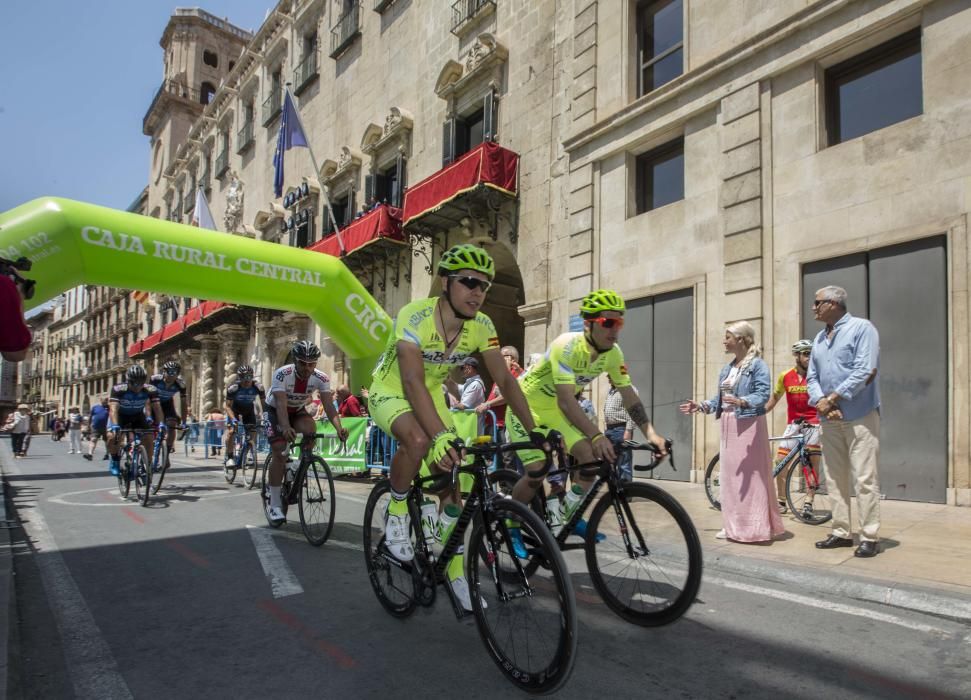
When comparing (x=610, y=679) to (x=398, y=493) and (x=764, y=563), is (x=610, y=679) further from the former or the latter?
(x=764, y=563)

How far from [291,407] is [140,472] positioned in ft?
11.5

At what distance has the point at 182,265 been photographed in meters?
9.23

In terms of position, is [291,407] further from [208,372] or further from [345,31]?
[208,372]

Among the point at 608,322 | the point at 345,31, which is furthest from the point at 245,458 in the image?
the point at 345,31

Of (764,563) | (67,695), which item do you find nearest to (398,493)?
(67,695)

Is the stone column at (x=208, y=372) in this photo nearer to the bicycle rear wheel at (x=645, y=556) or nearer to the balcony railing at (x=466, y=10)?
the balcony railing at (x=466, y=10)

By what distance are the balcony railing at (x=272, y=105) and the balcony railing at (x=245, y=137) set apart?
2245mm

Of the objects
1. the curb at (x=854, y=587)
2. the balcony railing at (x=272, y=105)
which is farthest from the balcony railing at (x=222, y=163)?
the curb at (x=854, y=587)

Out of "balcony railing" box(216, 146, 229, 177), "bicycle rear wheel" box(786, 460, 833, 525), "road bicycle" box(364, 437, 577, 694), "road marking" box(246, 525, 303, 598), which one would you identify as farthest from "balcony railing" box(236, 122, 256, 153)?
"road bicycle" box(364, 437, 577, 694)

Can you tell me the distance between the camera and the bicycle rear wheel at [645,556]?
3.35 metres

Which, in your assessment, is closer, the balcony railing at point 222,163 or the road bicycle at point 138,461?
the road bicycle at point 138,461

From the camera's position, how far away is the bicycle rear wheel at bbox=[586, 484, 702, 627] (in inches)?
132

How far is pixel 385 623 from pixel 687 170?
1005 cm

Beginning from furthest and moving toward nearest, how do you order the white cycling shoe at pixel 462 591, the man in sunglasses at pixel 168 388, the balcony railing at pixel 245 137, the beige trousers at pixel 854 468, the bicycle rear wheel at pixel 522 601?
the balcony railing at pixel 245 137
the man in sunglasses at pixel 168 388
the beige trousers at pixel 854 468
the white cycling shoe at pixel 462 591
the bicycle rear wheel at pixel 522 601
